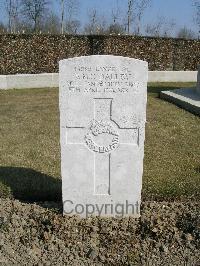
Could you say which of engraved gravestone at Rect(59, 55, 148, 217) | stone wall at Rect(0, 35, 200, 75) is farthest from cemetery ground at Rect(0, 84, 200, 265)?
stone wall at Rect(0, 35, 200, 75)

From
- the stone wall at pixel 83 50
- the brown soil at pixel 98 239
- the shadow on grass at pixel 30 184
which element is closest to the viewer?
the brown soil at pixel 98 239

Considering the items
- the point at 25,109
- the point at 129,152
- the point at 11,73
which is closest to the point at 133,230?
the point at 129,152

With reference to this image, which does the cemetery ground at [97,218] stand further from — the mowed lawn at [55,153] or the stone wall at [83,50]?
the stone wall at [83,50]

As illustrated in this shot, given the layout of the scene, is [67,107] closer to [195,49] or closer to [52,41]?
[52,41]

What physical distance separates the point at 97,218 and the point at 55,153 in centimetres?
236

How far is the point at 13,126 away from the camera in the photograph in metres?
7.78

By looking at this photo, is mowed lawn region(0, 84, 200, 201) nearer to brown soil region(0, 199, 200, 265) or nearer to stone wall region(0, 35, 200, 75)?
brown soil region(0, 199, 200, 265)

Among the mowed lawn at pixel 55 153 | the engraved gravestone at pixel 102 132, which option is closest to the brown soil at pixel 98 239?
the engraved gravestone at pixel 102 132

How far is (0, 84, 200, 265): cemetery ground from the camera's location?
3.39 metres

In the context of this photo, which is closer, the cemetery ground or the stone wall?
the cemetery ground

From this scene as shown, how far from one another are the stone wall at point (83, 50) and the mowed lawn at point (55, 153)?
15.1ft

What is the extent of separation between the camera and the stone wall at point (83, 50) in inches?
554

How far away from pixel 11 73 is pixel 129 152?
37.1ft

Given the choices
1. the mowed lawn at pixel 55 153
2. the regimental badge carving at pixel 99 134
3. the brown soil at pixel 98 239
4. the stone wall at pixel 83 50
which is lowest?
the brown soil at pixel 98 239
